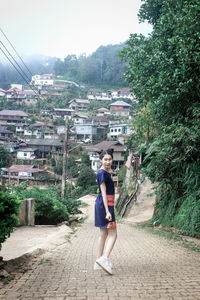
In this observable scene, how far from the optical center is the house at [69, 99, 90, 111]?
7556cm

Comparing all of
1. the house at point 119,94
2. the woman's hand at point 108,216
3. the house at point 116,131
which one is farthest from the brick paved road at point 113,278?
the house at point 119,94

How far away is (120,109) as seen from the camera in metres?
73.6

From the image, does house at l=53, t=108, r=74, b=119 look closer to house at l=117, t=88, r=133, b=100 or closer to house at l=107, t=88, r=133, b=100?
house at l=107, t=88, r=133, b=100

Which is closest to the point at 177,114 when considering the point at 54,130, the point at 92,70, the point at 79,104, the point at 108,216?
the point at 108,216

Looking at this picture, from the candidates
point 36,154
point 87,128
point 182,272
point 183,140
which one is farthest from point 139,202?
point 87,128

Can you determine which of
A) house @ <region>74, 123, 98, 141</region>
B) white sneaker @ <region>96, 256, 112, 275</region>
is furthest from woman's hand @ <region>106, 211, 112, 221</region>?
house @ <region>74, 123, 98, 141</region>

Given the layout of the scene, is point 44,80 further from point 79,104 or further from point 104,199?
point 104,199

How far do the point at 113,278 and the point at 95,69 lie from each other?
Result: 10695cm

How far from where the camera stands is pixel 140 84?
10.1 meters

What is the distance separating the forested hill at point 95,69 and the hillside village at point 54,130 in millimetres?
14426

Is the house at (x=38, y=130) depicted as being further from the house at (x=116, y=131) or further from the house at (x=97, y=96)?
the house at (x=97, y=96)

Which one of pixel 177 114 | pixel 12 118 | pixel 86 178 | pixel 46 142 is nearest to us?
pixel 177 114

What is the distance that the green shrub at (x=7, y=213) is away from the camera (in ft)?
12.0

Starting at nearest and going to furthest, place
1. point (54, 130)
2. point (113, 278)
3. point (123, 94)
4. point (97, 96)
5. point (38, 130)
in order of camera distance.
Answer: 1. point (113, 278)
2. point (38, 130)
3. point (54, 130)
4. point (97, 96)
5. point (123, 94)
